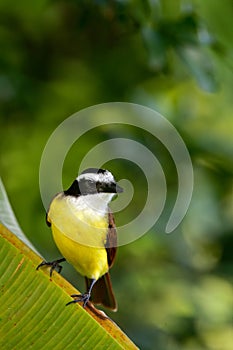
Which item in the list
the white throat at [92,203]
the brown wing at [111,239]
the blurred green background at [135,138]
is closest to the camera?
the white throat at [92,203]

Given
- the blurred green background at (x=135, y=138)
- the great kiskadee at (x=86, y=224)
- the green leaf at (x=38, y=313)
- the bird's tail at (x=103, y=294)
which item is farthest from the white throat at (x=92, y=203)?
the blurred green background at (x=135, y=138)

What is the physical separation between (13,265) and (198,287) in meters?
2.10

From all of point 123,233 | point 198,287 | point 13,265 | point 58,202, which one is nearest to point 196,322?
point 198,287

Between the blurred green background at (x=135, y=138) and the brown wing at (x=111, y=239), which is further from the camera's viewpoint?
the blurred green background at (x=135, y=138)

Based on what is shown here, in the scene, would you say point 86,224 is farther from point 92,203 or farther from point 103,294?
point 103,294

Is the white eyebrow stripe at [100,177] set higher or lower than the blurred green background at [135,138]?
lower

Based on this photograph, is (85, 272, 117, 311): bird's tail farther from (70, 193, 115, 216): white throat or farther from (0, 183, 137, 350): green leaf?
(0, 183, 137, 350): green leaf

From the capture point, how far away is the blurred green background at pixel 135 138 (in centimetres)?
318

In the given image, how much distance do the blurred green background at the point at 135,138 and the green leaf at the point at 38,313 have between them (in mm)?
1410

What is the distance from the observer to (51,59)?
3.87 meters

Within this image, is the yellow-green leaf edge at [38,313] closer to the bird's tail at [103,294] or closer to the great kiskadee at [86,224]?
the great kiskadee at [86,224]

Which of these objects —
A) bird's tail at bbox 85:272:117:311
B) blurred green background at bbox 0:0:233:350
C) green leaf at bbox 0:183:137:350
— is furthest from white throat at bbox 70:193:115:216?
blurred green background at bbox 0:0:233:350

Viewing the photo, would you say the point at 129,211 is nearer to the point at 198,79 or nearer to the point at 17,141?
the point at 17,141

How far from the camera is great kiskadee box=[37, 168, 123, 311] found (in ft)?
5.06
